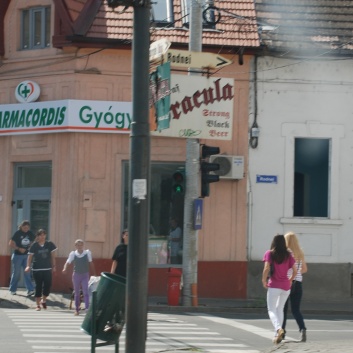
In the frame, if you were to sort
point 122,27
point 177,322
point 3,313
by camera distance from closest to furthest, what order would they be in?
point 177,322, point 3,313, point 122,27

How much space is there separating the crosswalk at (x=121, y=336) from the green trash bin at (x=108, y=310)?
7.79 feet

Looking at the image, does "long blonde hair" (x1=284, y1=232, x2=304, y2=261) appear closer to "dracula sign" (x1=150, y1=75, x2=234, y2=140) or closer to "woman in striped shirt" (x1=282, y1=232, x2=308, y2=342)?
"woman in striped shirt" (x1=282, y1=232, x2=308, y2=342)

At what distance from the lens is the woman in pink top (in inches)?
563

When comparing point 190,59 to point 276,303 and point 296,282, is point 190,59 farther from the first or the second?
point 276,303

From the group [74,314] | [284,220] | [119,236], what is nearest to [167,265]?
[119,236]

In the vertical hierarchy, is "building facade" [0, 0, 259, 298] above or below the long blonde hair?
above

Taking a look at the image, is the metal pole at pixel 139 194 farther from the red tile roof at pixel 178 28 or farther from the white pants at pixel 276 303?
the red tile roof at pixel 178 28

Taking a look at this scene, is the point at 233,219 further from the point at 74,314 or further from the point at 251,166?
the point at 74,314

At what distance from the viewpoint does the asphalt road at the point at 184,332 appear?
1378cm

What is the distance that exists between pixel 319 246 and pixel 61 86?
7381mm

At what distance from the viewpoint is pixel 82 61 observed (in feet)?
78.8

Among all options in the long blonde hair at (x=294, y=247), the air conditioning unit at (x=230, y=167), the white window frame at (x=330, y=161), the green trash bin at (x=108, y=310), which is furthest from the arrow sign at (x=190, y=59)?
the white window frame at (x=330, y=161)

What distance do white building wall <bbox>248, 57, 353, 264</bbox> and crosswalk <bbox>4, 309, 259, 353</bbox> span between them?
19.3 ft

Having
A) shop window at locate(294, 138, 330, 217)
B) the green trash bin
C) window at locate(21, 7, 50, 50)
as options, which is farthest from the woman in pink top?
window at locate(21, 7, 50, 50)
